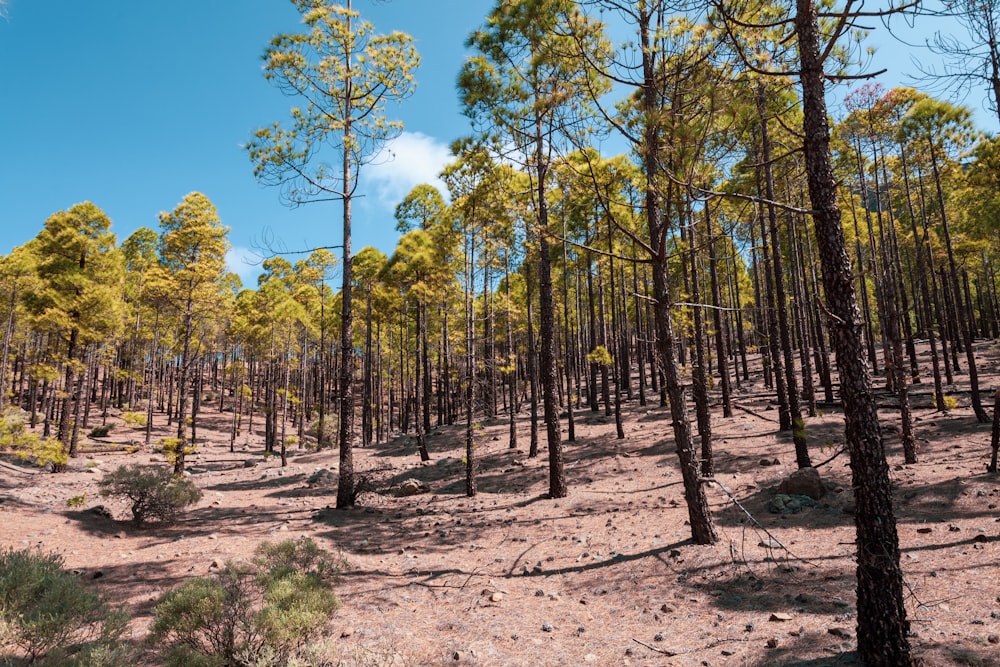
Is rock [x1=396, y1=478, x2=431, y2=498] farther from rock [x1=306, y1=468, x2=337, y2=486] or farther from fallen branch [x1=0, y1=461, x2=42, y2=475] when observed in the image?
fallen branch [x1=0, y1=461, x2=42, y2=475]

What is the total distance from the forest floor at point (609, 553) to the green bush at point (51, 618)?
0.92m

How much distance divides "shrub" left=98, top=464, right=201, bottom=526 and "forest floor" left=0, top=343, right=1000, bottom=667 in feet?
1.83

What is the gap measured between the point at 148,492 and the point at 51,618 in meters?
8.67

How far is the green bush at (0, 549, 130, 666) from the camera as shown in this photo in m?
3.70

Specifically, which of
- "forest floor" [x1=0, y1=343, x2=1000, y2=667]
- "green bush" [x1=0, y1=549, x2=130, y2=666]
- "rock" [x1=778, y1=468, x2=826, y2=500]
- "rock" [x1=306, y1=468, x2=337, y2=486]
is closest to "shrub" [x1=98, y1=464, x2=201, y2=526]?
"forest floor" [x1=0, y1=343, x2=1000, y2=667]

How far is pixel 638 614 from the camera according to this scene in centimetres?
608

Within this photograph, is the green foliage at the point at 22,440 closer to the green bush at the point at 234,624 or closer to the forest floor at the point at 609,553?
the forest floor at the point at 609,553

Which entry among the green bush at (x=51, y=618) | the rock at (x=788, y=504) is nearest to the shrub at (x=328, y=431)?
the rock at (x=788, y=504)

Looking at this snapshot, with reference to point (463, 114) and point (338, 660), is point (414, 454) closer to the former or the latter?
point (463, 114)

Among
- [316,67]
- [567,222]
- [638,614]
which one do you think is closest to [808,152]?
[638,614]

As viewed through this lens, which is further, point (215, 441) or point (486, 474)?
point (215, 441)

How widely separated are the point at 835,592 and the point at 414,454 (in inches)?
779

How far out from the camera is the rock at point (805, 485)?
9.55 meters

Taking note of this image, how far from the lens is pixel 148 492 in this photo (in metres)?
11.2
